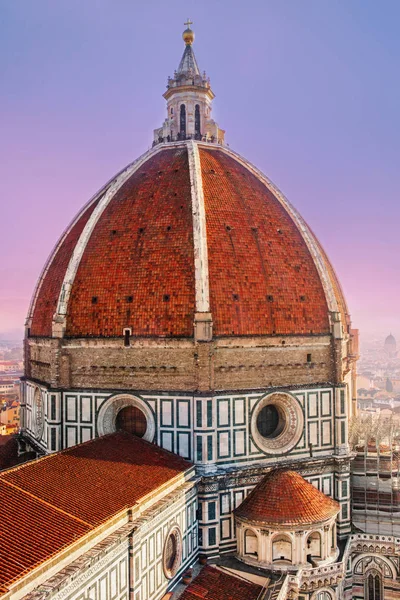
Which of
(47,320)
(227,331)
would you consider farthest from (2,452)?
(227,331)

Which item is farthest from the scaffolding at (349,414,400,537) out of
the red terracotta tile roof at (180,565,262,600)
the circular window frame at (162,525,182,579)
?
the circular window frame at (162,525,182,579)

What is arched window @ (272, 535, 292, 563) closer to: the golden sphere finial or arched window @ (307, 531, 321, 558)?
arched window @ (307, 531, 321, 558)

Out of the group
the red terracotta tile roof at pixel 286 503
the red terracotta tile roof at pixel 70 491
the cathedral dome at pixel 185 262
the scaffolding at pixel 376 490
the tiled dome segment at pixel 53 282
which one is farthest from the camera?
the tiled dome segment at pixel 53 282

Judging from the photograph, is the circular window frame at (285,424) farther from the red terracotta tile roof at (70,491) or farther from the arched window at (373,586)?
the arched window at (373,586)

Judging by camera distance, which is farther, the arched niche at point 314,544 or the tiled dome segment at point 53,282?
the tiled dome segment at point 53,282

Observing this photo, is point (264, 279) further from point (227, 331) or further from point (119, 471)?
point (119, 471)

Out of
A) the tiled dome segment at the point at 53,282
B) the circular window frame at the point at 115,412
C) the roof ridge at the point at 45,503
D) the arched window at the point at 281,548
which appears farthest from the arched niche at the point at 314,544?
the tiled dome segment at the point at 53,282

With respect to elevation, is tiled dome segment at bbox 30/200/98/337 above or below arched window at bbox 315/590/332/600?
above
